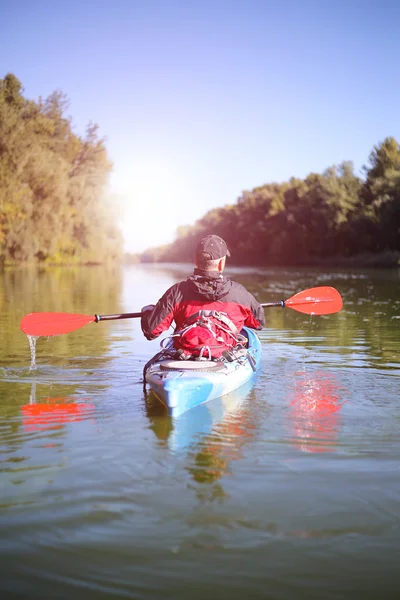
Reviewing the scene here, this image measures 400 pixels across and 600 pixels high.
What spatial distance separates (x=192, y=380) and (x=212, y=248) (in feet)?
4.04

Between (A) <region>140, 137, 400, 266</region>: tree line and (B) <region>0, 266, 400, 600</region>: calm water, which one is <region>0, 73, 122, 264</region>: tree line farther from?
(B) <region>0, 266, 400, 600</region>: calm water

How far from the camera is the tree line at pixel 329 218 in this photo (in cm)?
5159

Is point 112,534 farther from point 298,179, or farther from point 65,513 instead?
point 298,179

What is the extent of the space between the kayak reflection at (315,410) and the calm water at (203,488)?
15 millimetres

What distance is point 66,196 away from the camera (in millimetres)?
33656

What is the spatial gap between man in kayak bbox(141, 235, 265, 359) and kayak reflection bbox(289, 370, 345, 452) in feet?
2.78

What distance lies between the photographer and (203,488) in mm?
3633

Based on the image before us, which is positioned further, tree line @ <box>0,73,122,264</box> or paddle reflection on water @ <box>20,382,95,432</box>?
tree line @ <box>0,73,122,264</box>

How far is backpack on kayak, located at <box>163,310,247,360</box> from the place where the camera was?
19.1 feet

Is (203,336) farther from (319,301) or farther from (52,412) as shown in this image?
(319,301)

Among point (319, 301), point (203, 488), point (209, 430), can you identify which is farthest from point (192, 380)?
point (319, 301)

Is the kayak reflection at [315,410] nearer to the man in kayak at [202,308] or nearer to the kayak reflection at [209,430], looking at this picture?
the kayak reflection at [209,430]

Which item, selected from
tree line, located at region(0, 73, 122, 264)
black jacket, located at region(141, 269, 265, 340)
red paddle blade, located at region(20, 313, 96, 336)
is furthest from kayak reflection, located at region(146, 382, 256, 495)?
tree line, located at region(0, 73, 122, 264)

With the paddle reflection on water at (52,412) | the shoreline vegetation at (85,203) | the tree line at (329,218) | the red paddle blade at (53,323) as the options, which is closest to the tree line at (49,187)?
the shoreline vegetation at (85,203)
